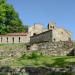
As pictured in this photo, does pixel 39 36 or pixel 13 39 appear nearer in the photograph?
pixel 39 36

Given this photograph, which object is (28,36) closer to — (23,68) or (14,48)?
(14,48)

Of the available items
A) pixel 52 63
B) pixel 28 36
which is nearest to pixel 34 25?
pixel 28 36

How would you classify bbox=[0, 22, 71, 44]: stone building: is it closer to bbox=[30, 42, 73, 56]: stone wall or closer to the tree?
the tree

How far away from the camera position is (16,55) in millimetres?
44438

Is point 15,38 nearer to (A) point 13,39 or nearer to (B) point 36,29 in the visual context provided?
(A) point 13,39

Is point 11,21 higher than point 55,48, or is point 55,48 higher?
point 11,21

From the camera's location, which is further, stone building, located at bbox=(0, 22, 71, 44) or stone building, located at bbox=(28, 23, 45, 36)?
stone building, located at bbox=(28, 23, 45, 36)

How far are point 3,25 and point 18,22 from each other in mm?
5437

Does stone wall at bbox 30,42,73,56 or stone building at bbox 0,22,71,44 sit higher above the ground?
stone building at bbox 0,22,71,44

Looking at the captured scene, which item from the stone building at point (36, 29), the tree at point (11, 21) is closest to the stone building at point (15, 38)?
the tree at point (11, 21)

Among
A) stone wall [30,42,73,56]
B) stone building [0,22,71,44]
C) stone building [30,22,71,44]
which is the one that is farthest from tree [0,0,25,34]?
stone wall [30,42,73,56]

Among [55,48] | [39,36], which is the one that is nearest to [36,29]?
[39,36]

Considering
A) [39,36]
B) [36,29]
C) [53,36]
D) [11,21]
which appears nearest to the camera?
[53,36]

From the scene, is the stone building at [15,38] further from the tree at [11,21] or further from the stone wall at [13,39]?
the tree at [11,21]
